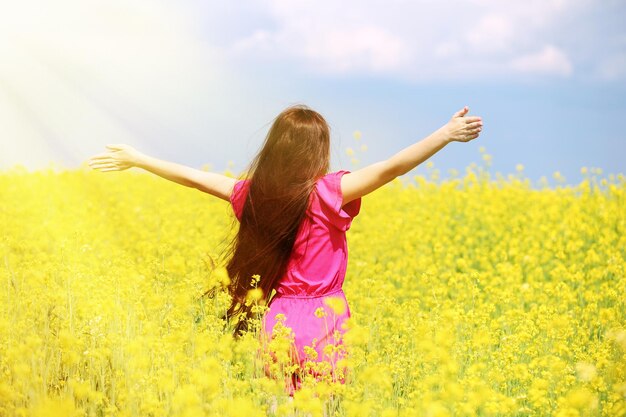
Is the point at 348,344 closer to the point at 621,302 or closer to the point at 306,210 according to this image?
the point at 306,210

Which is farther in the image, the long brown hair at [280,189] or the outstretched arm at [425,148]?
the long brown hair at [280,189]

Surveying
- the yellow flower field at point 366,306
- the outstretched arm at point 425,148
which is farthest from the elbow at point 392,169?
the yellow flower field at point 366,306

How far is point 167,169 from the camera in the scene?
4094mm

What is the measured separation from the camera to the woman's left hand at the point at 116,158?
13.9 ft

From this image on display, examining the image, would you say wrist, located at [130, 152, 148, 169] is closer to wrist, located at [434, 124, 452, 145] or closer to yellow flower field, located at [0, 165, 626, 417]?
yellow flower field, located at [0, 165, 626, 417]

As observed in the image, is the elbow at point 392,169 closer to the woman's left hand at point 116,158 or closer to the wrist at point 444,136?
the wrist at point 444,136

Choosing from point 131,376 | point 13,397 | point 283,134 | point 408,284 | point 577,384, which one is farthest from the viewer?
point 408,284

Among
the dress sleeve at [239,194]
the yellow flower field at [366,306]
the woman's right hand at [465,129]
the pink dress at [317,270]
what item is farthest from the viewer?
the dress sleeve at [239,194]

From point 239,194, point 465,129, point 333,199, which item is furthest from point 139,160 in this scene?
point 465,129

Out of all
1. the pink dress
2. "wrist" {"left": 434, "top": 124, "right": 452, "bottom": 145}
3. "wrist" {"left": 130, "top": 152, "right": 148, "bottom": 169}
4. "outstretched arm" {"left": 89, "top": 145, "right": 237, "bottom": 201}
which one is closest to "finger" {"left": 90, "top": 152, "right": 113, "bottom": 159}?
"outstretched arm" {"left": 89, "top": 145, "right": 237, "bottom": 201}

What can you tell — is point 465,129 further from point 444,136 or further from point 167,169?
point 167,169

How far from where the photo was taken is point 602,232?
7398mm

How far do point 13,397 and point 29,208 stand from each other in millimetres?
5688

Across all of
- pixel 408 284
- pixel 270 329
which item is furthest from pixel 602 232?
pixel 270 329
